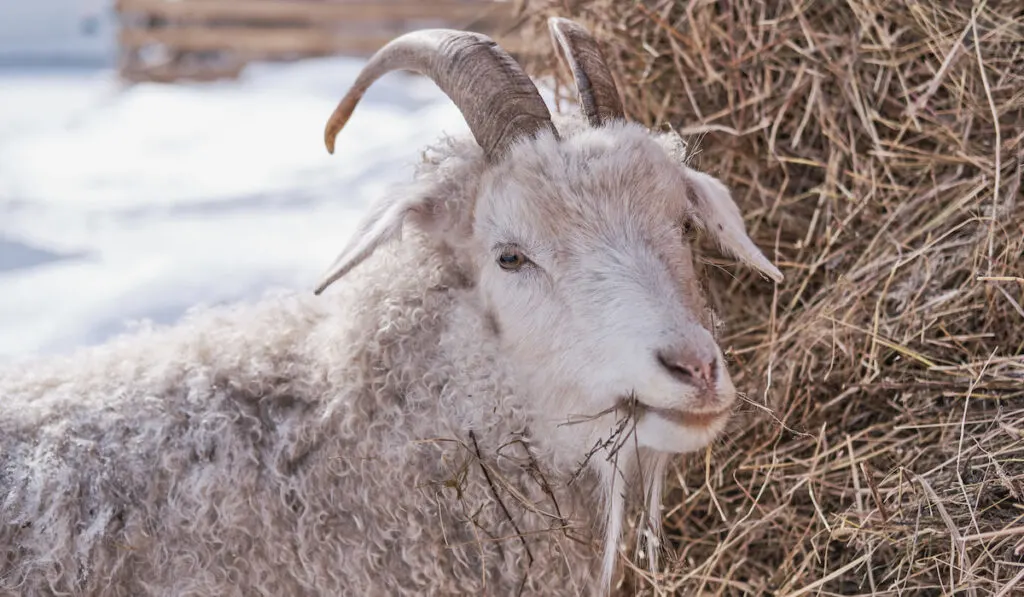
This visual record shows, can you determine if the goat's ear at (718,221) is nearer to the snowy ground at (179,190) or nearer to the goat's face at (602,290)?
the goat's face at (602,290)

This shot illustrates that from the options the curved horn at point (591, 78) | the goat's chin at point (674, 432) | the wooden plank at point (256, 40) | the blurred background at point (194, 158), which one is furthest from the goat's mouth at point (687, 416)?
the wooden plank at point (256, 40)

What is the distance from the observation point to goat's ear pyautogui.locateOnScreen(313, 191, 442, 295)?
99.8 inches

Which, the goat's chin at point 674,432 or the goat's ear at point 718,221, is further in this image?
the goat's ear at point 718,221

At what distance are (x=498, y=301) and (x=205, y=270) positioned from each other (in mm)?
2806

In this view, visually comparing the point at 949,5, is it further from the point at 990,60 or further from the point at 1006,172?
the point at 1006,172

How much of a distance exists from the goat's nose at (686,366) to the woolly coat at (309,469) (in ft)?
2.07

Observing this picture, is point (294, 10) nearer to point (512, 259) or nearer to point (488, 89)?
point (488, 89)

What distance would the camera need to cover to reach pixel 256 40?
1246 centimetres

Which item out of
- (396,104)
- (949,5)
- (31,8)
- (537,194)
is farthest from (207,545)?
(31,8)

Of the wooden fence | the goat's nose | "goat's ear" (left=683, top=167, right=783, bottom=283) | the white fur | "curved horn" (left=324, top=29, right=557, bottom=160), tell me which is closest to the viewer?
the goat's nose

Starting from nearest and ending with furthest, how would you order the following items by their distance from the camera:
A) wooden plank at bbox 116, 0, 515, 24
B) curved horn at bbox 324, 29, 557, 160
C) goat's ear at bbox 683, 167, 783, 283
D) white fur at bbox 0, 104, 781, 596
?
1. white fur at bbox 0, 104, 781, 596
2. curved horn at bbox 324, 29, 557, 160
3. goat's ear at bbox 683, 167, 783, 283
4. wooden plank at bbox 116, 0, 515, 24

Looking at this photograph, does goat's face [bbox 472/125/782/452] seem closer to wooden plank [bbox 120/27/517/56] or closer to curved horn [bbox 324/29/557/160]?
curved horn [bbox 324/29/557/160]

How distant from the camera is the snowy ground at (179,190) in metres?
4.72

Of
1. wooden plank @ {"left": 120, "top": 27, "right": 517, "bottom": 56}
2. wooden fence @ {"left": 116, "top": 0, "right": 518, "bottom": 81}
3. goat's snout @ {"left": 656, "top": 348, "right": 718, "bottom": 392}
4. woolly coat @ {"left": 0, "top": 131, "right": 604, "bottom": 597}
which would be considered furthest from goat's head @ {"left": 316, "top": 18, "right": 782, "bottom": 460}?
wooden plank @ {"left": 120, "top": 27, "right": 517, "bottom": 56}
